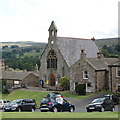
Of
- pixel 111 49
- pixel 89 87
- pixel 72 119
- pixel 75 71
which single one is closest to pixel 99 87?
pixel 89 87

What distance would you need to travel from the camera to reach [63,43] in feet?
227

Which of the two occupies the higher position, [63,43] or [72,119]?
[63,43]

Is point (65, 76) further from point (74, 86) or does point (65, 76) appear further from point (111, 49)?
point (111, 49)

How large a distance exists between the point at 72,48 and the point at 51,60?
5484 mm

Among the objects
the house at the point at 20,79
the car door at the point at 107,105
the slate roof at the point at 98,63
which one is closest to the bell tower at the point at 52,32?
the house at the point at 20,79

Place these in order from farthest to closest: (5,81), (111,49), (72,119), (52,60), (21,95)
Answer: (111,49), (5,81), (52,60), (21,95), (72,119)

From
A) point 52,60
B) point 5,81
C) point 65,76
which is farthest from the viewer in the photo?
point 5,81

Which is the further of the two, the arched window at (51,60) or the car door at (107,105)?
the arched window at (51,60)

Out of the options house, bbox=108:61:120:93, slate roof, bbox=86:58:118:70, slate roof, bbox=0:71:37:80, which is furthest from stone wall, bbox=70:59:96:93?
slate roof, bbox=0:71:37:80

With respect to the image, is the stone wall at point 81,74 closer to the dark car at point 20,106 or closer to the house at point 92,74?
the house at point 92,74

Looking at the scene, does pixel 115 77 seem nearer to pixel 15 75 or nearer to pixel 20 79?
pixel 20 79

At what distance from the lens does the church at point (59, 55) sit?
221 feet

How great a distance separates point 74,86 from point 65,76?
9.05m

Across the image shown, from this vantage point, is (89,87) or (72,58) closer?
(89,87)
